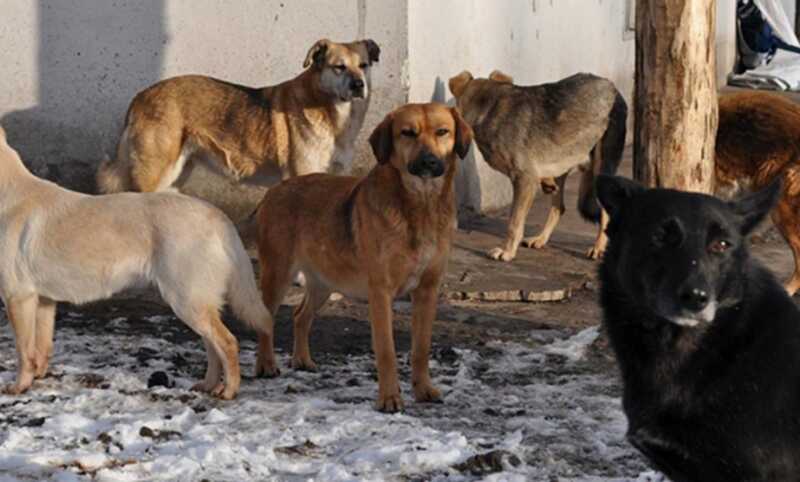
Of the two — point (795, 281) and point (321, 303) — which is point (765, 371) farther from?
point (795, 281)

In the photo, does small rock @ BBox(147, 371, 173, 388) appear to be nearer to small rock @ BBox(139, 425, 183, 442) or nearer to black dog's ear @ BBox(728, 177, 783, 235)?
small rock @ BBox(139, 425, 183, 442)

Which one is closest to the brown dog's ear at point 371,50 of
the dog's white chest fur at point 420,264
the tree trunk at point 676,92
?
the tree trunk at point 676,92

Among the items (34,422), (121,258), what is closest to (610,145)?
(121,258)

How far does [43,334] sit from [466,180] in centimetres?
491

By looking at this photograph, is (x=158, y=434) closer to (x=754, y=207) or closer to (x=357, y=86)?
(x=754, y=207)

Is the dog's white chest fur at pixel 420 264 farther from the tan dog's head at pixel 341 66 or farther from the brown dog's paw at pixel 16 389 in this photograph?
the tan dog's head at pixel 341 66

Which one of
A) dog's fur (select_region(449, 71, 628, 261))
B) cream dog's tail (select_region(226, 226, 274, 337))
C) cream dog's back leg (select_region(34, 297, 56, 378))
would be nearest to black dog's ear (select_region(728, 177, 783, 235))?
cream dog's tail (select_region(226, 226, 274, 337))

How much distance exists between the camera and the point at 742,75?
20328mm

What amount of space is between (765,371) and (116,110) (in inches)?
267

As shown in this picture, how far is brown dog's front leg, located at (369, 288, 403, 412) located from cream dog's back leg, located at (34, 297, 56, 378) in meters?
1.57

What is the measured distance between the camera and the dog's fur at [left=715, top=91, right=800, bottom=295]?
852cm

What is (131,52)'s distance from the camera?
32.8 ft

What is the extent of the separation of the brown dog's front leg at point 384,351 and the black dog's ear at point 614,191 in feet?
6.20

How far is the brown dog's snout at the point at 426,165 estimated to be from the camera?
620cm
